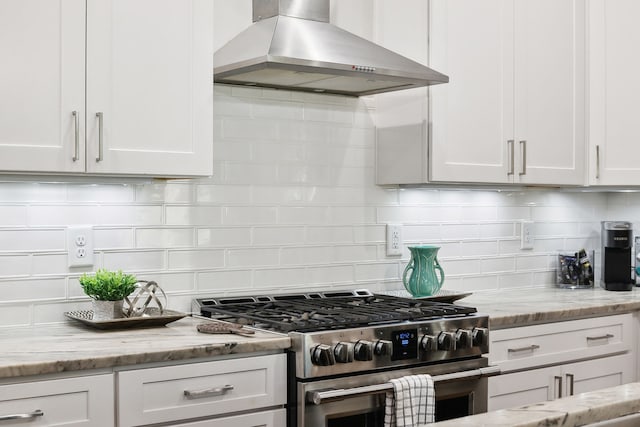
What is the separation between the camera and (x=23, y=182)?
9.46ft

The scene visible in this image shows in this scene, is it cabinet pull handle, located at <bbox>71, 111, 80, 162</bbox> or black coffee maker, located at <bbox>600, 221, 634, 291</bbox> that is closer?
cabinet pull handle, located at <bbox>71, 111, 80, 162</bbox>

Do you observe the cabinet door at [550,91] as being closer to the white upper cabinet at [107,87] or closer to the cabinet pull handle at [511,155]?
the cabinet pull handle at [511,155]

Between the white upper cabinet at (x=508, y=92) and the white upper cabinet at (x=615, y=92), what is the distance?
0.10m

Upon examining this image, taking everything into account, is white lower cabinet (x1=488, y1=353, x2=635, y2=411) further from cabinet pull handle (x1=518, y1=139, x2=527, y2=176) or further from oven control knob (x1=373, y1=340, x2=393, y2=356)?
cabinet pull handle (x1=518, y1=139, x2=527, y2=176)

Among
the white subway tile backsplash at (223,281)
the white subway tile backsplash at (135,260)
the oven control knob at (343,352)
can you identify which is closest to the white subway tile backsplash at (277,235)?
the white subway tile backsplash at (223,281)

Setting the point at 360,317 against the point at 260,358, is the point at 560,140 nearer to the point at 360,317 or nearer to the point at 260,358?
the point at 360,317

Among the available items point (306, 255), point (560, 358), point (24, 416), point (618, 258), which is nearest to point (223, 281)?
point (306, 255)

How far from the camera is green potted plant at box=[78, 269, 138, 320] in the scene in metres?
2.80

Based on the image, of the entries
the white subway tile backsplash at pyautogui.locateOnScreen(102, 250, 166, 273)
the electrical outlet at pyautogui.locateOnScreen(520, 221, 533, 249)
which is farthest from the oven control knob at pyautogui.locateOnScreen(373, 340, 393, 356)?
the electrical outlet at pyautogui.locateOnScreen(520, 221, 533, 249)

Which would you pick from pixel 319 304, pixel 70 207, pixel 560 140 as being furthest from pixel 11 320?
pixel 560 140

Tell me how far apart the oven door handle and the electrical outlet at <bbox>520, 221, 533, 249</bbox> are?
1.29m

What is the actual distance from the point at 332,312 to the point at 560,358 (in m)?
1.07

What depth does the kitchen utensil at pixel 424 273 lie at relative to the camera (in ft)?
11.7

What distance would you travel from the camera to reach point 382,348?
9.32 ft
